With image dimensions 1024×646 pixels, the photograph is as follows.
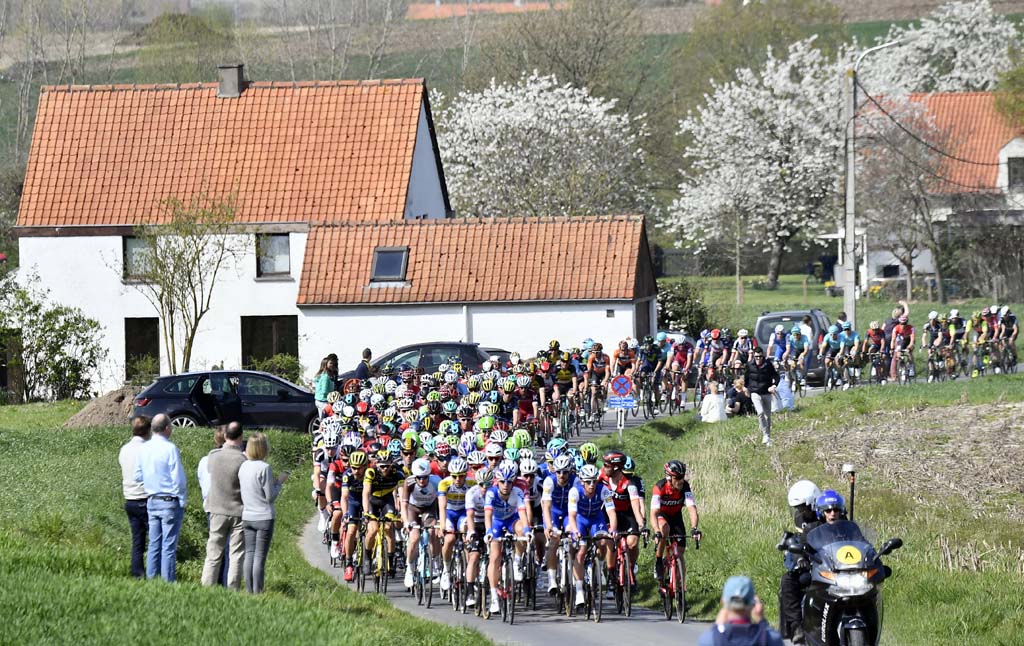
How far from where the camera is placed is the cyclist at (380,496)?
18266mm

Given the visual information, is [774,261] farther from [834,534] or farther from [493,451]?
[834,534]

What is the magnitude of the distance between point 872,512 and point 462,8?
85.6 meters

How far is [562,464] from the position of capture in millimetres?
16828

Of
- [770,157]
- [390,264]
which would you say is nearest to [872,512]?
[390,264]

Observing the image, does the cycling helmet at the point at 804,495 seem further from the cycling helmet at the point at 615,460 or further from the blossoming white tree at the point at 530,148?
the blossoming white tree at the point at 530,148

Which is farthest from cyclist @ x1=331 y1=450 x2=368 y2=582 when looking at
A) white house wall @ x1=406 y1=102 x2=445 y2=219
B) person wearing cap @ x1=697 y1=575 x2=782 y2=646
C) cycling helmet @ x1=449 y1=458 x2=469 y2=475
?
white house wall @ x1=406 y1=102 x2=445 y2=219

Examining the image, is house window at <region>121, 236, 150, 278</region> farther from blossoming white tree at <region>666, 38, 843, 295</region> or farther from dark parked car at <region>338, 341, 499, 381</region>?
blossoming white tree at <region>666, 38, 843, 295</region>

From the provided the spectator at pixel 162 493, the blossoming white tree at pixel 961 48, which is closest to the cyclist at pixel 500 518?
the spectator at pixel 162 493

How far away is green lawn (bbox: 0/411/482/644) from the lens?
1313 cm

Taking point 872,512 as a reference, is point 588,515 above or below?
above

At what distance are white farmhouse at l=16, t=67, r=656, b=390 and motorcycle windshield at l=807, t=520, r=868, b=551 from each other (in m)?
26.9

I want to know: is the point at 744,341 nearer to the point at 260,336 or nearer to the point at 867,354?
the point at 867,354

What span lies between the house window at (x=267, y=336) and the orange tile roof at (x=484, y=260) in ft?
5.56

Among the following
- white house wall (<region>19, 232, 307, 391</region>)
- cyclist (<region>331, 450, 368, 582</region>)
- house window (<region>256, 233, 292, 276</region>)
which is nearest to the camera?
cyclist (<region>331, 450, 368, 582</region>)
